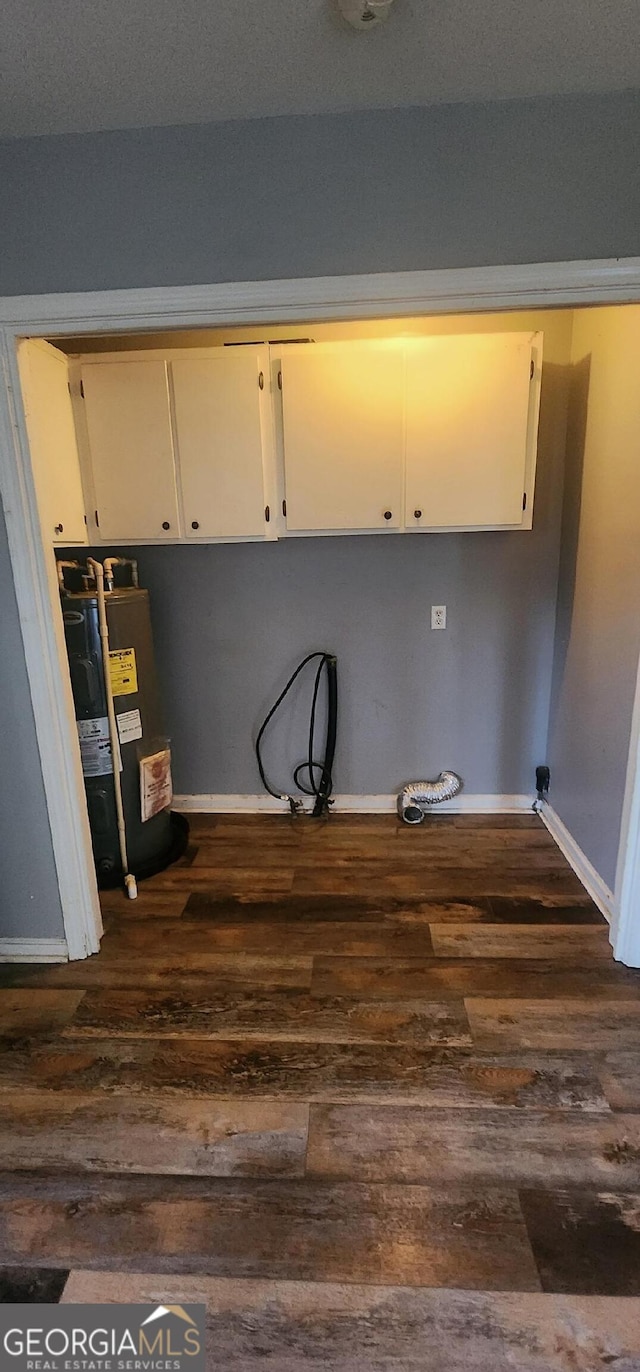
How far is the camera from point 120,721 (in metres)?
2.51

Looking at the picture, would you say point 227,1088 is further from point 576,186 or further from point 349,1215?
point 576,186

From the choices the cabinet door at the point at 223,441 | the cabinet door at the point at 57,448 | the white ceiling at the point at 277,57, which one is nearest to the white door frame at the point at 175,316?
the cabinet door at the point at 57,448

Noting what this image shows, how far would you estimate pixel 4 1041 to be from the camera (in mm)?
1819

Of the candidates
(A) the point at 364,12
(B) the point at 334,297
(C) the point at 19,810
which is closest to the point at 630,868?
(B) the point at 334,297

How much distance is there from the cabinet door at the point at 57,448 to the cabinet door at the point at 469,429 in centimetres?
140

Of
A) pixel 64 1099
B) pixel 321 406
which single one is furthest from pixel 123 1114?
pixel 321 406

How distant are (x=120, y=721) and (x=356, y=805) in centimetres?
135

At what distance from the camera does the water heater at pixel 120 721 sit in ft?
7.82

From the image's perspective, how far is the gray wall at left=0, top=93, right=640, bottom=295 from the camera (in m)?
1.50

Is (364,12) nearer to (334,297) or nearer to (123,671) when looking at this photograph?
(334,297)

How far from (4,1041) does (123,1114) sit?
1.66ft

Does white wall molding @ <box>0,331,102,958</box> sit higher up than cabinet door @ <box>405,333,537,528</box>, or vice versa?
cabinet door @ <box>405,333,537,528</box>

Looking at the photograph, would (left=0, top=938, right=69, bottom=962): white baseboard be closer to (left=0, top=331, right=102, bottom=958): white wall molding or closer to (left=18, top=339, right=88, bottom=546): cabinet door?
(left=0, top=331, right=102, bottom=958): white wall molding
